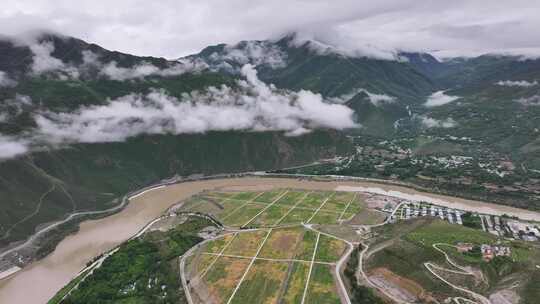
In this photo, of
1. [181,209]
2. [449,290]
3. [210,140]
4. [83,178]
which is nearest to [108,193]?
[83,178]

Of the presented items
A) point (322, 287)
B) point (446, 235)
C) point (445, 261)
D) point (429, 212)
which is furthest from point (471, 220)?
point (322, 287)

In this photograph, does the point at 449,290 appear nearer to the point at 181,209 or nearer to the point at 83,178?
the point at 181,209

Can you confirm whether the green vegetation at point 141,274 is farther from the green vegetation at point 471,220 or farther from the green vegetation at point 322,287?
the green vegetation at point 471,220

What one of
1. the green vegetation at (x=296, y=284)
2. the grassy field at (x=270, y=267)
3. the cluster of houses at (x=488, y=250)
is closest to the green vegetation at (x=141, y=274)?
the grassy field at (x=270, y=267)

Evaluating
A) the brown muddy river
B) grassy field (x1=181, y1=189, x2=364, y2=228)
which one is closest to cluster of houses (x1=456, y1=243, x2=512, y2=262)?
grassy field (x1=181, y1=189, x2=364, y2=228)

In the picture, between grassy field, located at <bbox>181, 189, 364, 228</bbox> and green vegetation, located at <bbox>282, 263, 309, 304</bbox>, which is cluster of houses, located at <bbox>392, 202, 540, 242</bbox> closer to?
grassy field, located at <bbox>181, 189, 364, 228</bbox>

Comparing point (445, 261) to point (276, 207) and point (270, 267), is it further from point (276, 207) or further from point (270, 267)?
point (276, 207)
